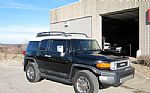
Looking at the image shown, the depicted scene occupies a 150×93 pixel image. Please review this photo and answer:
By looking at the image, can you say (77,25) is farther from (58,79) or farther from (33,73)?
(58,79)

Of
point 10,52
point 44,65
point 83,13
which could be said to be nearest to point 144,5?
point 83,13

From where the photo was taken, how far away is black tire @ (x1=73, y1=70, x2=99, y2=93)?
6836 mm

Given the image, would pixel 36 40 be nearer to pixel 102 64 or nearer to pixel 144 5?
pixel 102 64

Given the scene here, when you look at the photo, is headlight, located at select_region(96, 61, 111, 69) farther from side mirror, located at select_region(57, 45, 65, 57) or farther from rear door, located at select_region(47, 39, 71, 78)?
side mirror, located at select_region(57, 45, 65, 57)

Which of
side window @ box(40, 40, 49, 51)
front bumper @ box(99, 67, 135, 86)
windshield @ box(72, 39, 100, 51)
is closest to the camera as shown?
front bumper @ box(99, 67, 135, 86)

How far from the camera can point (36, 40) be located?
9633 mm

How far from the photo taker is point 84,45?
8.35 m

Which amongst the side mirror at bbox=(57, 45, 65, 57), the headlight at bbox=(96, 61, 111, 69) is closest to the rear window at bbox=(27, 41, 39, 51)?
the side mirror at bbox=(57, 45, 65, 57)

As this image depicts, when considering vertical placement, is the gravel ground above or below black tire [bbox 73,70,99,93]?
below

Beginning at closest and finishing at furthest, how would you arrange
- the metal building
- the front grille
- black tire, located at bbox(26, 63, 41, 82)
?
1. the front grille
2. black tire, located at bbox(26, 63, 41, 82)
3. the metal building

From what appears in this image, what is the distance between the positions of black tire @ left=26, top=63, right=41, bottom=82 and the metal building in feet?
28.0

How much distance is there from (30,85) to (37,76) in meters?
0.59

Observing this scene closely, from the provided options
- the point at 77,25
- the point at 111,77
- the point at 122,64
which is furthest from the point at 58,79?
the point at 77,25

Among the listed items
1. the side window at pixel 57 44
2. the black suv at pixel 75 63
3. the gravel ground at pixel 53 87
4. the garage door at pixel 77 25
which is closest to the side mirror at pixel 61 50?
the black suv at pixel 75 63
